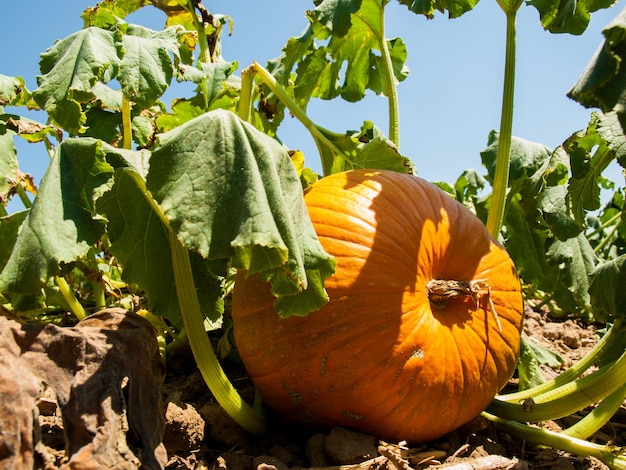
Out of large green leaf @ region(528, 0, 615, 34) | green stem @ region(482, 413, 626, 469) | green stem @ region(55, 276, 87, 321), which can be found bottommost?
green stem @ region(482, 413, 626, 469)

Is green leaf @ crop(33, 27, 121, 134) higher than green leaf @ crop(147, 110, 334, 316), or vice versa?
green leaf @ crop(33, 27, 121, 134)

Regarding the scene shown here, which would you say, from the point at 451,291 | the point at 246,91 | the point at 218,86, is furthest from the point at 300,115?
the point at 451,291

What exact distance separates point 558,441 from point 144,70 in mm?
1872

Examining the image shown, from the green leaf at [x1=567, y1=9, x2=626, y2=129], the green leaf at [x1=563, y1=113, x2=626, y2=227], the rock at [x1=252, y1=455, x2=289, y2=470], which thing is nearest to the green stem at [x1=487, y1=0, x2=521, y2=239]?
the green leaf at [x1=563, y1=113, x2=626, y2=227]

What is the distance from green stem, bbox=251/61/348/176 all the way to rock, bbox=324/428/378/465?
3.63 feet

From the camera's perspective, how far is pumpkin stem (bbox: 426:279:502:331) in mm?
2104

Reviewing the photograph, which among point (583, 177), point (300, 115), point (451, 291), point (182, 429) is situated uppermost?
point (300, 115)

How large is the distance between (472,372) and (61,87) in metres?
1.56

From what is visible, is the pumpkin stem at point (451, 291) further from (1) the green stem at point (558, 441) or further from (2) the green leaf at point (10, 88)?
(2) the green leaf at point (10, 88)

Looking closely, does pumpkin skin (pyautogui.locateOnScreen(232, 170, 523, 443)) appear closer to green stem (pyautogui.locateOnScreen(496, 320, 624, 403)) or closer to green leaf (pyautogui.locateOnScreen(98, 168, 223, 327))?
green leaf (pyautogui.locateOnScreen(98, 168, 223, 327))

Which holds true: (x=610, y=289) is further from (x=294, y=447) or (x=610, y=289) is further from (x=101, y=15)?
(x=101, y=15)

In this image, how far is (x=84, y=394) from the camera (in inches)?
60.7

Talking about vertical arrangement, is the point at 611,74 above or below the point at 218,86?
below

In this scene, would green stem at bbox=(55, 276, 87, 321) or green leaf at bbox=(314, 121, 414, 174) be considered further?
green leaf at bbox=(314, 121, 414, 174)
